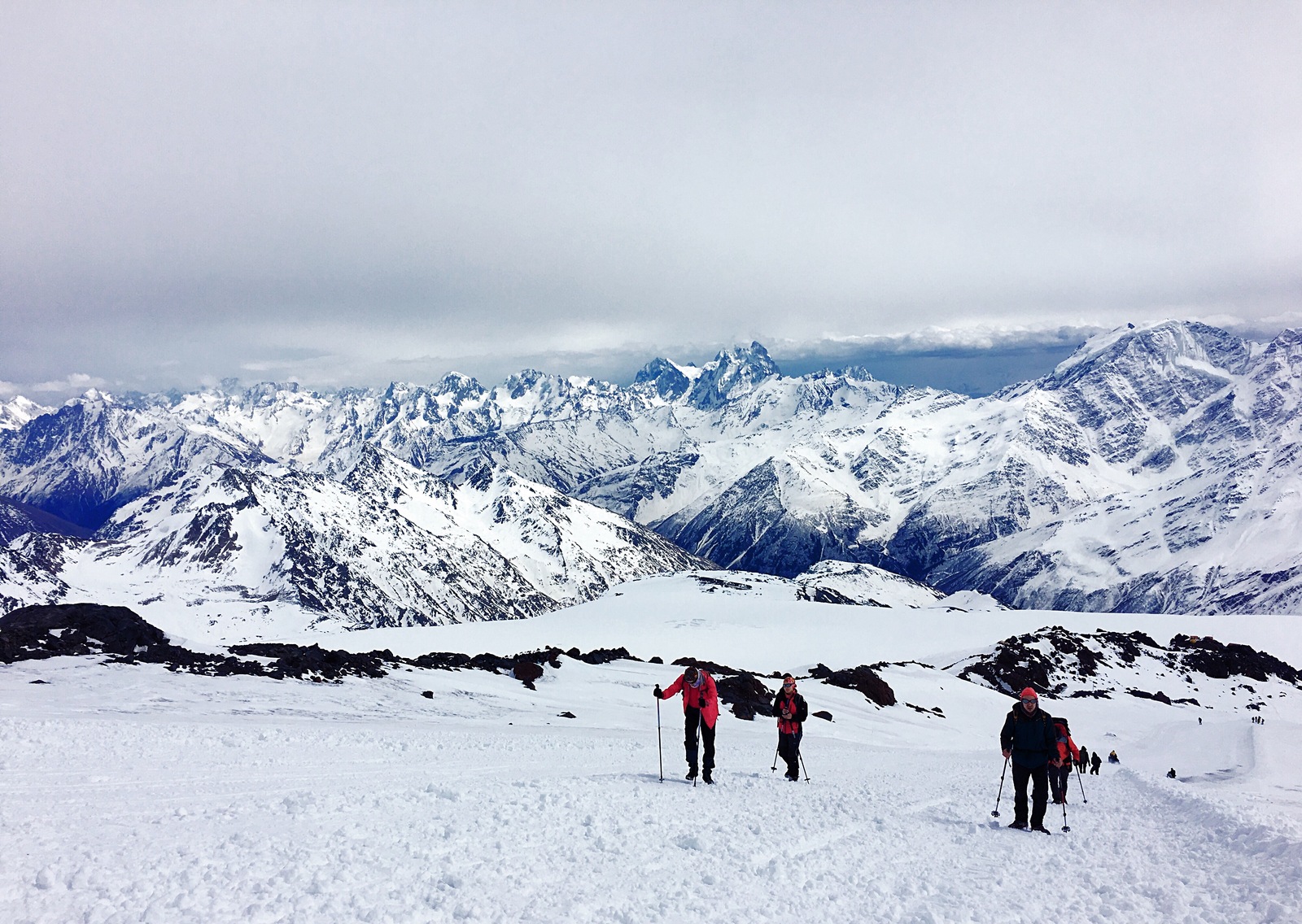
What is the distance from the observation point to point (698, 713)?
58.0ft

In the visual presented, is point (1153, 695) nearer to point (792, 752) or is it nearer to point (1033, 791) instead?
point (792, 752)

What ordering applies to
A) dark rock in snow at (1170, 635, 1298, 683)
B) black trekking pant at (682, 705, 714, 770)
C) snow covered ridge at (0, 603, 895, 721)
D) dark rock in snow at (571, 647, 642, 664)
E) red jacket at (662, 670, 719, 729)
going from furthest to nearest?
dark rock in snow at (1170, 635, 1298, 683)
dark rock in snow at (571, 647, 642, 664)
snow covered ridge at (0, 603, 895, 721)
red jacket at (662, 670, 719, 729)
black trekking pant at (682, 705, 714, 770)

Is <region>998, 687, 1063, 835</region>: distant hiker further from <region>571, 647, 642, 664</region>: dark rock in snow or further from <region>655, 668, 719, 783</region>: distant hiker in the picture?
<region>571, 647, 642, 664</region>: dark rock in snow

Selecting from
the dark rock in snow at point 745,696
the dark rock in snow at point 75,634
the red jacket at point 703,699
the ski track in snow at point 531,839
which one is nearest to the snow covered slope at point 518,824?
the ski track in snow at point 531,839

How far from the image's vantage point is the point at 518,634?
99.9 m

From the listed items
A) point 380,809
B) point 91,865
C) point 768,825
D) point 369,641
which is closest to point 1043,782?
point 768,825

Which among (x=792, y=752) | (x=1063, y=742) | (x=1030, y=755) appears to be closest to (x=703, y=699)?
(x=792, y=752)

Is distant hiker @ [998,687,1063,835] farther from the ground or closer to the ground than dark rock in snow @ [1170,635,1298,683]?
farther from the ground

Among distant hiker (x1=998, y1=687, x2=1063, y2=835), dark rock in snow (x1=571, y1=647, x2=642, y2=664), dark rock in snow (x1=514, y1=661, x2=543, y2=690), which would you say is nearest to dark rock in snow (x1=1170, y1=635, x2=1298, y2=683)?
dark rock in snow (x1=571, y1=647, x2=642, y2=664)

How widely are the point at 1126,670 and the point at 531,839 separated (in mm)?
90045

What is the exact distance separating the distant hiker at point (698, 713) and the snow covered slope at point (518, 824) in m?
0.81

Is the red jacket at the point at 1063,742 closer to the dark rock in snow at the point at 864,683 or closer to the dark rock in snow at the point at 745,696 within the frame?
the dark rock in snow at the point at 745,696

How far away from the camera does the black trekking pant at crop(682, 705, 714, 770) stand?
17.3 metres

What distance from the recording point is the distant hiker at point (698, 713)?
17.4m
